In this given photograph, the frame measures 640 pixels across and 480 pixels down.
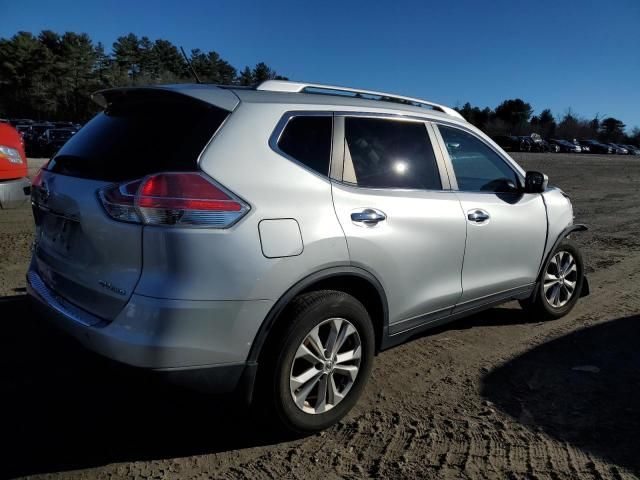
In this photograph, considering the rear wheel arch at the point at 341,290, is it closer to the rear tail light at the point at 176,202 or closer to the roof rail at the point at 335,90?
the rear tail light at the point at 176,202

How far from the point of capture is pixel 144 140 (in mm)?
2641

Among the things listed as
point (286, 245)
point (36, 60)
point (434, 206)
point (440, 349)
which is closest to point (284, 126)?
point (286, 245)

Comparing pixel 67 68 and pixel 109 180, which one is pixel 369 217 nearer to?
pixel 109 180

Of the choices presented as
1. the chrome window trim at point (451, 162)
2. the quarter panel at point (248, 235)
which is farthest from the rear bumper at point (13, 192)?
the chrome window trim at point (451, 162)

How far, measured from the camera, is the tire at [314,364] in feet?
8.69

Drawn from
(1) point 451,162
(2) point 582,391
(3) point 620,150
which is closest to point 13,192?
(1) point 451,162

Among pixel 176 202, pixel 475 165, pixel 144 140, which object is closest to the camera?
pixel 176 202

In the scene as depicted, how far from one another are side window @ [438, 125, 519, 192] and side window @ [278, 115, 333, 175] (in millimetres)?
1092

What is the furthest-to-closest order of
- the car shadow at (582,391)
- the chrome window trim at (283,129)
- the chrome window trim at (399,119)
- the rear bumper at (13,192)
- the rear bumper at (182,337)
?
the rear bumper at (13,192) → the chrome window trim at (399,119) → the car shadow at (582,391) → the chrome window trim at (283,129) → the rear bumper at (182,337)

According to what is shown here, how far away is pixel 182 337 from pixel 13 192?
15.5 ft

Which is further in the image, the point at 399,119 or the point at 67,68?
the point at 67,68

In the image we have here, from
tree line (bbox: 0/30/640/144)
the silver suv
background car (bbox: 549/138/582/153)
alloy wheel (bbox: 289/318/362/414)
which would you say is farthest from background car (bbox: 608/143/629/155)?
alloy wheel (bbox: 289/318/362/414)

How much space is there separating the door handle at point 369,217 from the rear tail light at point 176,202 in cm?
70

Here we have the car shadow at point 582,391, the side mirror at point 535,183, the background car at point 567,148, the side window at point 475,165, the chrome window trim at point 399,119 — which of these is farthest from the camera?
the background car at point 567,148
